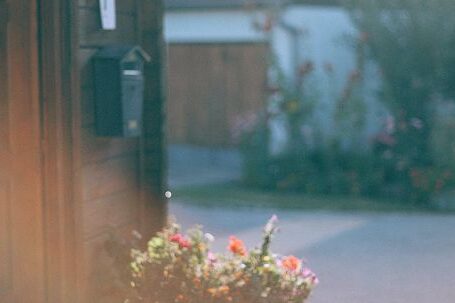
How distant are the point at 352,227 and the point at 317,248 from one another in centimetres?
140

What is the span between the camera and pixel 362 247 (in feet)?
35.7

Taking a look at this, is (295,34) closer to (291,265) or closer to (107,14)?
(291,265)

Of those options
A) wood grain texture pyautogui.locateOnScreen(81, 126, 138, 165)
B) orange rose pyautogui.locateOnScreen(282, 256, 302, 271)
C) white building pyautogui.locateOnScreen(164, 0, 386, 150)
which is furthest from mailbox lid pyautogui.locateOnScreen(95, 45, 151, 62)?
white building pyautogui.locateOnScreen(164, 0, 386, 150)

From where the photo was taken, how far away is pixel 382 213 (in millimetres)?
13242

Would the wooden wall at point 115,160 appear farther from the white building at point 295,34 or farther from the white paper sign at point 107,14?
the white building at point 295,34

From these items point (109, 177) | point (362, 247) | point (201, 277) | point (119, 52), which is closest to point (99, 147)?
point (109, 177)

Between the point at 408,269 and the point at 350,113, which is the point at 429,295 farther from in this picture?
the point at 350,113

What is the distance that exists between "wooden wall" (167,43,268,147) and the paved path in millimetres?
5373

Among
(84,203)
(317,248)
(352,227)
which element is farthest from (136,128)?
(352,227)

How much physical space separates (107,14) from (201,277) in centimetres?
164

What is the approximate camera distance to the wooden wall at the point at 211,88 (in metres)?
19.2

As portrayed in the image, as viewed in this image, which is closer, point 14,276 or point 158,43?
point 14,276

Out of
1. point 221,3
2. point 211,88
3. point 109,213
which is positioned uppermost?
point 221,3

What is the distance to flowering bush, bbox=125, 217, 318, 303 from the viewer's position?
6887 millimetres
